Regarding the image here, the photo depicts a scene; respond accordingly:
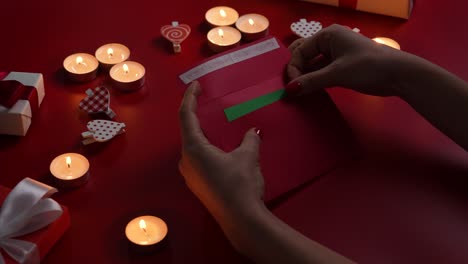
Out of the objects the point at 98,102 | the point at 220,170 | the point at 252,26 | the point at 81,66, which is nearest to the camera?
the point at 220,170

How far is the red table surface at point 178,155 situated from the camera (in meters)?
1.03

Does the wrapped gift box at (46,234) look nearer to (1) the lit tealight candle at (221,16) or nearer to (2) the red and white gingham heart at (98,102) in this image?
(2) the red and white gingham heart at (98,102)

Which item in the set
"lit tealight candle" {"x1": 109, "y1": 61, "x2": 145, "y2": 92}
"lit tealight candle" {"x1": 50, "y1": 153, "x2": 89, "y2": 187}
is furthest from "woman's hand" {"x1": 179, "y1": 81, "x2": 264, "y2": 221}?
"lit tealight candle" {"x1": 109, "y1": 61, "x2": 145, "y2": 92}

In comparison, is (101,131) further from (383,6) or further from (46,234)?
(383,6)

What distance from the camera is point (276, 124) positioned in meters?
1.09

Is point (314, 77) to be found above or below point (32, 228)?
above

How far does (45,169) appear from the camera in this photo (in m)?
1.16

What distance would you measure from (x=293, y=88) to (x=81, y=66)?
1.66 ft

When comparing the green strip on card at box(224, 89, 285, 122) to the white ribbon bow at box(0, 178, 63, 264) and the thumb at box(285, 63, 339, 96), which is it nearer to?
the thumb at box(285, 63, 339, 96)

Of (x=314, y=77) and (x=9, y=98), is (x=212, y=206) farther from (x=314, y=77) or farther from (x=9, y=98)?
(x=9, y=98)

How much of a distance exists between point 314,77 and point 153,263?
1.38ft

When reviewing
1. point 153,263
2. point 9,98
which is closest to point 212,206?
point 153,263

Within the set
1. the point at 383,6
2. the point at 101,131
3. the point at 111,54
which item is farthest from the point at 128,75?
the point at 383,6

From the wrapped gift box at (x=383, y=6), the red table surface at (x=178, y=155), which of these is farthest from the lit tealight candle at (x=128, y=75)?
the wrapped gift box at (x=383, y=6)
